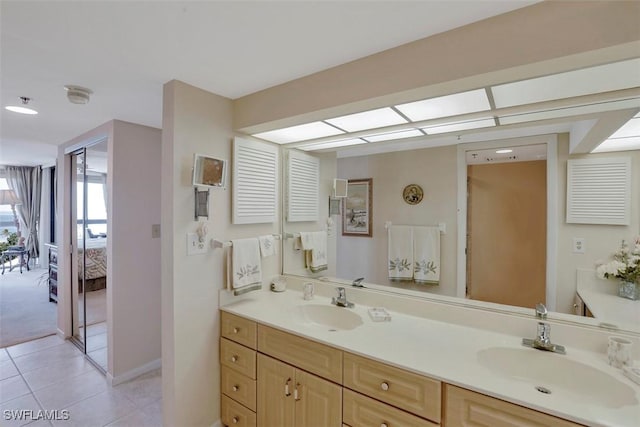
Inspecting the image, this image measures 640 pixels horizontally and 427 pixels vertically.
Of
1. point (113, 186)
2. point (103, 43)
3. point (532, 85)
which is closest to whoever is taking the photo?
point (532, 85)

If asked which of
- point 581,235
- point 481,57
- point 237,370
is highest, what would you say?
point 481,57

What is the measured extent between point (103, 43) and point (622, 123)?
2.31 metres

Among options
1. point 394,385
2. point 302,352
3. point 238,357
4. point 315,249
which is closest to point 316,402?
point 302,352

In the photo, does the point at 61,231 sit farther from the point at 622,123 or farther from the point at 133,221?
the point at 622,123

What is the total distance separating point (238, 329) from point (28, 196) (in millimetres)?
7251

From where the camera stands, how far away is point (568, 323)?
4.45 feet

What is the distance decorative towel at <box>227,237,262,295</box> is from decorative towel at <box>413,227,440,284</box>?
1100 millimetres

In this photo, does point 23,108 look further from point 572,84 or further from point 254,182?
point 572,84

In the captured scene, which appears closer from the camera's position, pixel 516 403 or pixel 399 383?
pixel 516 403

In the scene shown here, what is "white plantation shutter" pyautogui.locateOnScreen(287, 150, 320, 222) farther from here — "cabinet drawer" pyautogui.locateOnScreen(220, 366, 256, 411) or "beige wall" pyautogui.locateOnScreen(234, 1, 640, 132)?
"cabinet drawer" pyautogui.locateOnScreen(220, 366, 256, 411)

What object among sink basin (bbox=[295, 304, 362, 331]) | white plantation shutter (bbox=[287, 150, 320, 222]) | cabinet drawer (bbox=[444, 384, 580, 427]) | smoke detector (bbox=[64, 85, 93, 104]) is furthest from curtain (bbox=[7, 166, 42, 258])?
cabinet drawer (bbox=[444, 384, 580, 427])

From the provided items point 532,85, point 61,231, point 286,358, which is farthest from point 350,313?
point 61,231

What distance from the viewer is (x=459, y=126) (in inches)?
64.3

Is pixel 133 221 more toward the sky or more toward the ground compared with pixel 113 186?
more toward the ground
